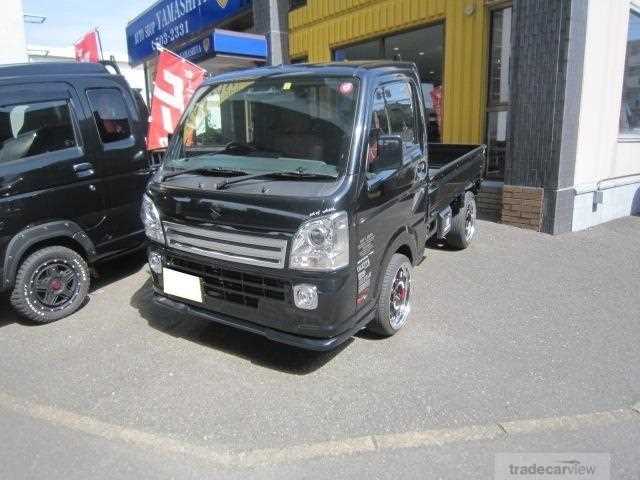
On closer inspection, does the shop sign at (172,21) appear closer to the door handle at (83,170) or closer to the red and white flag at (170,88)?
the red and white flag at (170,88)

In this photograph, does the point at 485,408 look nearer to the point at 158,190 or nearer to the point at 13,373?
the point at 158,190

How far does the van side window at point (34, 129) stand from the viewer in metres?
4.08

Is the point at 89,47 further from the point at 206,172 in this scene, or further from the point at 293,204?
the point at 293,204

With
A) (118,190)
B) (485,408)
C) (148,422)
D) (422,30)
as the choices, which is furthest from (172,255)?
(422,30)

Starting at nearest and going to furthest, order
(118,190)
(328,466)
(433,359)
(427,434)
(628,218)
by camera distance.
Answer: (328,466) → (427,434) → (433,359) → (118,190) → (628,218)

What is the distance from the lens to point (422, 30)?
863 centimetres

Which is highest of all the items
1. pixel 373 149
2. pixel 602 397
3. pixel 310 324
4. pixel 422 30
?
pixel 422 30

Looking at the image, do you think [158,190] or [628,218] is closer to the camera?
[158,190]

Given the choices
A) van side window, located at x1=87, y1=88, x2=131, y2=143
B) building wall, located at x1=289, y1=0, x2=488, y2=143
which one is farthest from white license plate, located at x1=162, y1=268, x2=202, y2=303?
building wall, located at x1=289, y1=0, x2=488, y2=143

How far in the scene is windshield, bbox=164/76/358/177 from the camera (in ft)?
10.9

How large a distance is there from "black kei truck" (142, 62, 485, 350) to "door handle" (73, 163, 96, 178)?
3.72ft

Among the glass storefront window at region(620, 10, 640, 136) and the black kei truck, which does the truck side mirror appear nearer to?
the black kei truck

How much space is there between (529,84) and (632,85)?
318 centimetres

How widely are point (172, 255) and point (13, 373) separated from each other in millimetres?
1440
